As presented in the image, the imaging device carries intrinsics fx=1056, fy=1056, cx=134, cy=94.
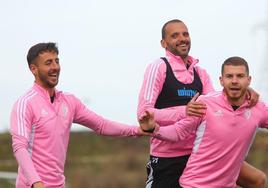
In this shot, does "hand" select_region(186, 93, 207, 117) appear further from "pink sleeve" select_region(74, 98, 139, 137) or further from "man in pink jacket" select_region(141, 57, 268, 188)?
"pink sleeve" select_region(74, 98, 139, 137)

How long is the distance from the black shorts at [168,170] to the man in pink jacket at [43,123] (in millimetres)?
879

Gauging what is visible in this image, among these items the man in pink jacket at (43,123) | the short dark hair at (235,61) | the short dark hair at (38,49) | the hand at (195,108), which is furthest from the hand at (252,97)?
the short dark hair at (38,49)

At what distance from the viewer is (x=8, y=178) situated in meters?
15.6

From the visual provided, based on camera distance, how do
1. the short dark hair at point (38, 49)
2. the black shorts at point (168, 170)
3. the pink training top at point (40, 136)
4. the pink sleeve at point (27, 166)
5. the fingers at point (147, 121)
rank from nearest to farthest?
the pink sleeve at point (27, 166) → the pink training top at point (40, 136) → the fingers at point (147, 121) → the short dark hair at point (38, 49) → the black shorts at point (168, 170)

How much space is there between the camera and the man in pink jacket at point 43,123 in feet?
28.4

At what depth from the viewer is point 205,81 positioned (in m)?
9.56

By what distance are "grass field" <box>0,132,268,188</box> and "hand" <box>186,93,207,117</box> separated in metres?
7.74

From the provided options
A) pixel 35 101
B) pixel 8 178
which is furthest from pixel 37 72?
pixel 8 178

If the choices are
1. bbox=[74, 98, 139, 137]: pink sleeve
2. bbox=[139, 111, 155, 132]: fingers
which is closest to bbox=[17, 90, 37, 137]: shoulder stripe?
bbox=[74, 98, 139, 137]: pink sleeve

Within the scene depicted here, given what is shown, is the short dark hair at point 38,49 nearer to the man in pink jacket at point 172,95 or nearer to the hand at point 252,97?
the man in pink jacket at point 172,95

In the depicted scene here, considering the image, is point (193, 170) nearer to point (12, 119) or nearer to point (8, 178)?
point (12, 119)

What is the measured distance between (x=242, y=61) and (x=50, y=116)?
168 cm

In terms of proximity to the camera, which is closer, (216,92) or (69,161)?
(216,92)

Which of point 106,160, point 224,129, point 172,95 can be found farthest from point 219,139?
point 106,160
